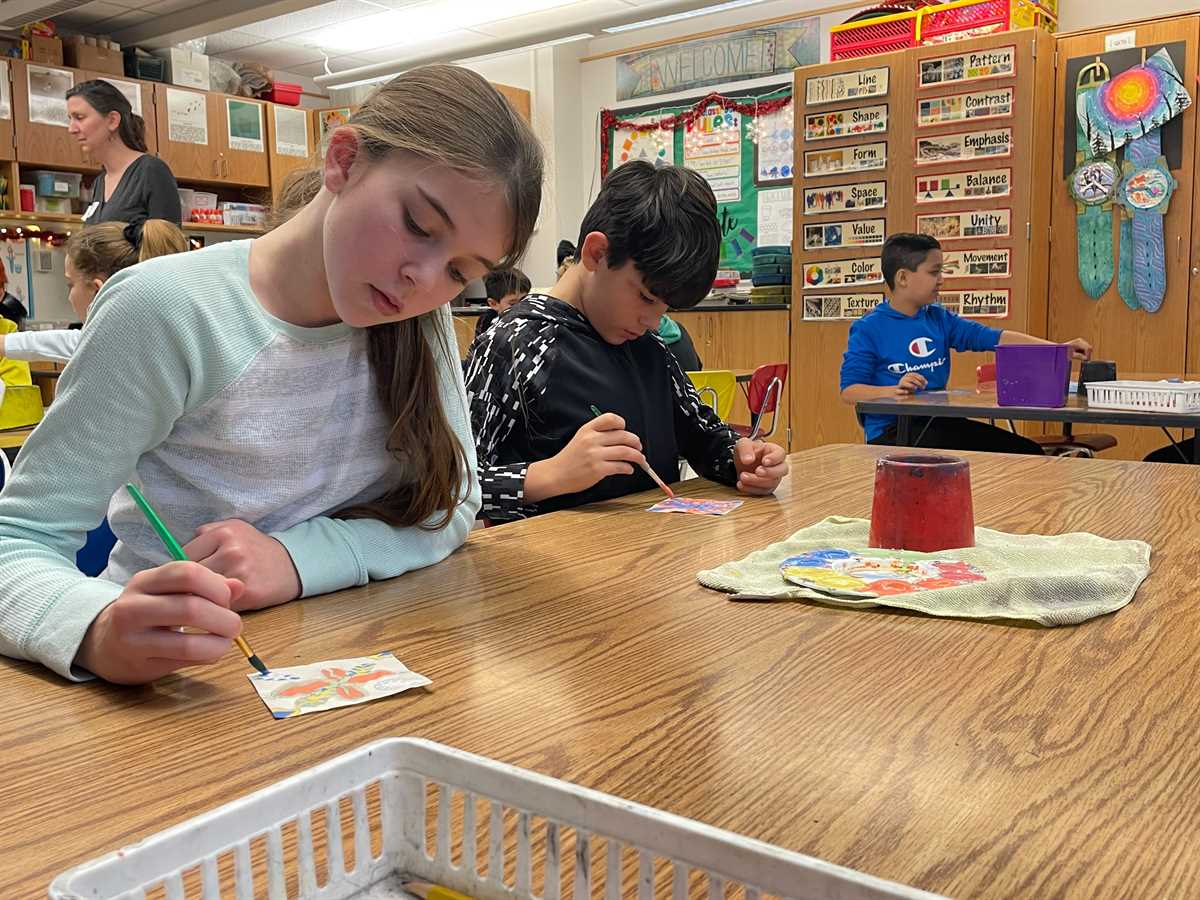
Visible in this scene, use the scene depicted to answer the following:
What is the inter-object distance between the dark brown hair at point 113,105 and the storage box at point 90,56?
8.07 ft

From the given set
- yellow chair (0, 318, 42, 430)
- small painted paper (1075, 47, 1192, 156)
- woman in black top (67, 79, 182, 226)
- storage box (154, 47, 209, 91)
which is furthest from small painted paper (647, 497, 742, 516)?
storage box (154, 47, 209, 91)

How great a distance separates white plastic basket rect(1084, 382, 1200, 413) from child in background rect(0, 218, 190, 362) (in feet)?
8.39

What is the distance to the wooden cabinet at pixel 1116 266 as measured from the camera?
4.80 metres

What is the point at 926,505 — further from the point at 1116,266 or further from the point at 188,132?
the point at 188,132

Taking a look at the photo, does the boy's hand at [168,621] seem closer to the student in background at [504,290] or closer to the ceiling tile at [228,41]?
the student in background at [504,290]

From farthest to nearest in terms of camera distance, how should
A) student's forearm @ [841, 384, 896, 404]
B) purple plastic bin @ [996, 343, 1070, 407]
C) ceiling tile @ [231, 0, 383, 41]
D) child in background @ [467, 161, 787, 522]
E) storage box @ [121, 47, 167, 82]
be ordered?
storage box @ [121, 47, 167, 82] → ceiling tile @ [231, 0, 383, 41] → student's forearm @ [841, 384, 896, 404] → purple plastic bin @ [996, 343, 1070, 407] → child in background @ [467, 161, 787, 522]

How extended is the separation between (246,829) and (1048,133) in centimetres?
551

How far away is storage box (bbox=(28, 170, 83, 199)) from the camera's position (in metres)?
6.21

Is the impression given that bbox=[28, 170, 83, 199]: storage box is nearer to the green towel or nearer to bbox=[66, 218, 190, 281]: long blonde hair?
bbox=[66, 218, 190, 281]: long blonde hair

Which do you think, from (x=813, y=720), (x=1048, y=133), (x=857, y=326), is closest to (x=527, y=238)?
(x=813, y=720)

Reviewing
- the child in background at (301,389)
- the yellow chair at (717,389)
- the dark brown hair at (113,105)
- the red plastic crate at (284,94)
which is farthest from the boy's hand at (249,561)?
the red plastic crate at (284,94)

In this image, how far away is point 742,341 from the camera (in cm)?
Answer: 612

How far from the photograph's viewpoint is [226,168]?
7078 millimetres

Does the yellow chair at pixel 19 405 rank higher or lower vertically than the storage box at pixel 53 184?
lower
